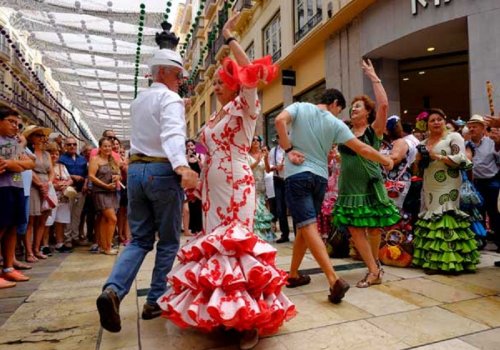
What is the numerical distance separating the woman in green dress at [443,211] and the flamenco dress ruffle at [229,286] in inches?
92.7

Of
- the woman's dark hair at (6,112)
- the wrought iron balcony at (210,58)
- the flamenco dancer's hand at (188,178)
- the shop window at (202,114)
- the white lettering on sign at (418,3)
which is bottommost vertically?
the flamenco dancer's hand at (188,178)

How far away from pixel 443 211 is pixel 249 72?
2892 millimetres

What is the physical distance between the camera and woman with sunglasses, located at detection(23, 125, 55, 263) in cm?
522

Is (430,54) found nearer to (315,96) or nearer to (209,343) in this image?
(315,96)

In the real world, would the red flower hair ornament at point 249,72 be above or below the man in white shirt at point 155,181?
above

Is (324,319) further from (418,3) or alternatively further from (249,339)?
(418,3)

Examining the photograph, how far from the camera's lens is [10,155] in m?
4.06

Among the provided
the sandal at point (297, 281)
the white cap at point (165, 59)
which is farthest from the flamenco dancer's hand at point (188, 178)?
Result: the sandal at point (297, 281)

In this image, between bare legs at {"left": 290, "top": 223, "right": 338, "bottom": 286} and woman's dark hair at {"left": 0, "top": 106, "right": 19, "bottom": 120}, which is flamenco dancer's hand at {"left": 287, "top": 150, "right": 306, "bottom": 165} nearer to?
bare legs at {"left": 290, "top": 223, "right": 338, "bottom": 286}

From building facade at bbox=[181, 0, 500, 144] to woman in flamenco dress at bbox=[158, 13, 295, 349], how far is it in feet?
16.5

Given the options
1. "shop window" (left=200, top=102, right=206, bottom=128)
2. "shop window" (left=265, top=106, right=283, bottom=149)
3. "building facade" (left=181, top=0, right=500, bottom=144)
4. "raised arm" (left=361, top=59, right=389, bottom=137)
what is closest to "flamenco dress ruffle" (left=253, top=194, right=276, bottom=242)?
"raised arm" (left=361, top=59, right=389, bottom=137)

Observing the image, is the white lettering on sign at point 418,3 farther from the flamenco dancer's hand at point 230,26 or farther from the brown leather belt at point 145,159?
the brown leather belt at point 145,159

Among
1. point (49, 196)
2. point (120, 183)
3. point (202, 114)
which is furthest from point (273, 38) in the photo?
point (202, 114)

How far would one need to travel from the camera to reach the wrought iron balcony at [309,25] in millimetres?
11028
